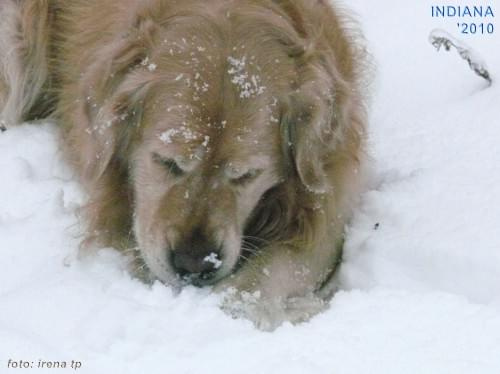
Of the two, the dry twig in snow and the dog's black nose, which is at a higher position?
the dog's black nose

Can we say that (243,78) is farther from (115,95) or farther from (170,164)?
(115,95)

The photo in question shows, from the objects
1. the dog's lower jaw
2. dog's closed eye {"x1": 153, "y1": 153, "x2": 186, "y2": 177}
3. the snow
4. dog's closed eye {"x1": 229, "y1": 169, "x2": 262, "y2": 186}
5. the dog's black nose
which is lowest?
the dog's lower jaw

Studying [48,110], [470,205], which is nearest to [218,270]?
[470,205]

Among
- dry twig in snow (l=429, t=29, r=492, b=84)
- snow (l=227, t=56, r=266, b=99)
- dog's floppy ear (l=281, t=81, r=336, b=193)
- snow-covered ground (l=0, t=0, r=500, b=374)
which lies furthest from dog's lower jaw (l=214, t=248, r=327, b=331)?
dry twig in snow (l=429, t=29, r=492, b=84)

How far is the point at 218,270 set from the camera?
364 centimetres

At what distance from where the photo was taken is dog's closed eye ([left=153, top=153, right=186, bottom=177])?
144 inches

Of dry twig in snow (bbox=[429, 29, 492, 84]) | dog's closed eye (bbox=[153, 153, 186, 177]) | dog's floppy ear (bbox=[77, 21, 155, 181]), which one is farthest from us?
dry twig in snow (bbox=[429, 29, 492, 84])

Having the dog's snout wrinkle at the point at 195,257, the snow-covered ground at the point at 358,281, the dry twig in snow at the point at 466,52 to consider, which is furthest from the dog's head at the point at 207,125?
the dry twig in snow at the point at 466,52

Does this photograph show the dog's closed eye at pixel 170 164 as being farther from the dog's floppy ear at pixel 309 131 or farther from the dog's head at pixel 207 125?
the dog's floppy ear at pixel 309 131

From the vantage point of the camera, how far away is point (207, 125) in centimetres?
355

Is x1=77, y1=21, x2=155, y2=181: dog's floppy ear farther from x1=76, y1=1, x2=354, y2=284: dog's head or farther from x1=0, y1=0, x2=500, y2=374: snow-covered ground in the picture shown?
x1=0, y1=0, x2=500, y2=374: snow-covered ground

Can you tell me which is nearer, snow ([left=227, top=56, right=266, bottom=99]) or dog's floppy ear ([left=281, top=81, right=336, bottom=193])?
snow ([left=227, top=56, right=266, bottom=99])

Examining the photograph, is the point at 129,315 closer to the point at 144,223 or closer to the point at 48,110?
the point at 144,223

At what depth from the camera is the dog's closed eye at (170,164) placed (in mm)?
3650
